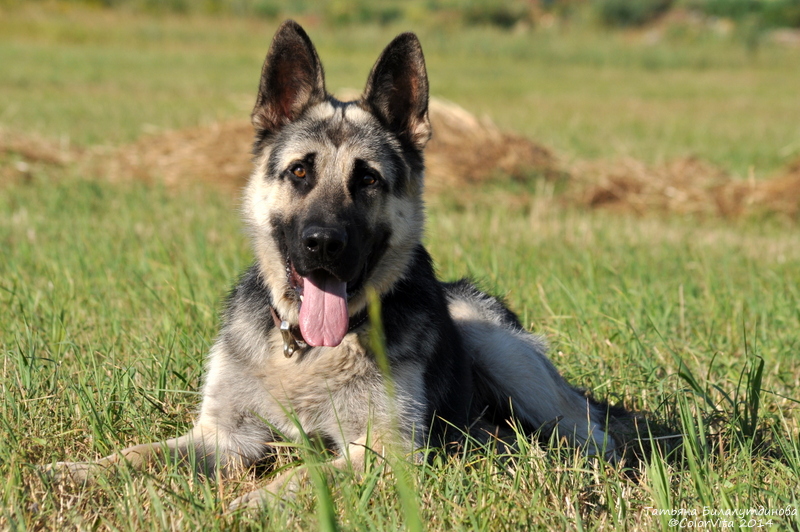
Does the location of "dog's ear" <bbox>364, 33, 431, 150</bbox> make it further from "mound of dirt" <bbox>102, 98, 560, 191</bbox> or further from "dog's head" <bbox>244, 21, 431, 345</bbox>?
"mound of dirt" <bbox>102, 98, 560, 191</bbox>

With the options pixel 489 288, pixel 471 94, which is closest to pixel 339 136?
pixel 489 288

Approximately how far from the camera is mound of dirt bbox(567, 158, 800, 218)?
374 inches

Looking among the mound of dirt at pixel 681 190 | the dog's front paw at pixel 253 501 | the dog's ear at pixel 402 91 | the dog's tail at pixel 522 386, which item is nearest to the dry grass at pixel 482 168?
the mound of dirt at pixel 681 190

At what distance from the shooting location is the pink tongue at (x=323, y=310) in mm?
3186

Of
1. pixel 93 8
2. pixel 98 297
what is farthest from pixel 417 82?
pixel 93 8

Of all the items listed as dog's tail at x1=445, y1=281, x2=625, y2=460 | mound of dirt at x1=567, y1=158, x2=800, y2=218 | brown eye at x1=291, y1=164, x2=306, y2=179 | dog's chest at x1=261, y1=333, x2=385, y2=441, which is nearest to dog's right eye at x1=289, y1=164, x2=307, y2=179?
brown eye at x1=291, y1=164, x2=306, y2=179

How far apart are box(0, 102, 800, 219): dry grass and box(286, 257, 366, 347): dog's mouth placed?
6.39 meters

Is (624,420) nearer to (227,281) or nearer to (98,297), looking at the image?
(227,281)

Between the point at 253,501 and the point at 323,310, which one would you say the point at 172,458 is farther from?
the point at 323,310

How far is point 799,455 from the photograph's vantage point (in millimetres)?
2951

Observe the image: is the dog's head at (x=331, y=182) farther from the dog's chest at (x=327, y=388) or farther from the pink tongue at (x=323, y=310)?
the dog's chest at (x=327, y=388)

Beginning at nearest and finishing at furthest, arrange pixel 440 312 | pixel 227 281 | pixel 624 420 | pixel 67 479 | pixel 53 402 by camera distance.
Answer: pixel 67 479 → pixel 53 402 → pixel 440 312 → pixel 624 420 → pixel 227 281

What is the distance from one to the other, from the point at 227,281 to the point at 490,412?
7.25 ft

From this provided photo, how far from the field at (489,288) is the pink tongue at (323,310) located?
61 centimetres
